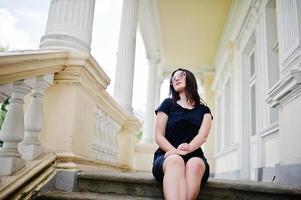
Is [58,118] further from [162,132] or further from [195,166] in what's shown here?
[195,166]

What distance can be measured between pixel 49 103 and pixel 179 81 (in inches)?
38.2

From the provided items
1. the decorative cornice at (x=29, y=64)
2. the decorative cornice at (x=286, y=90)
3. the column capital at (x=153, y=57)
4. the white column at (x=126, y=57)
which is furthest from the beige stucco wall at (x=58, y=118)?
the column capital at (x=153, y=57)

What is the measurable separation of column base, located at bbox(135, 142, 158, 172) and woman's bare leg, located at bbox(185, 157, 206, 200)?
582 cm

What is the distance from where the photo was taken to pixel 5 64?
1456mm

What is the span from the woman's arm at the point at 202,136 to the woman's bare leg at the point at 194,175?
0.16m

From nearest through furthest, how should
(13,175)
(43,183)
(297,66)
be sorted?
(13,175), (43,183), (297,66)

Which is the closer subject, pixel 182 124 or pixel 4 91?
pixel 4 91

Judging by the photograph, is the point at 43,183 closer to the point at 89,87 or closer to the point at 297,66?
the point at 89,87

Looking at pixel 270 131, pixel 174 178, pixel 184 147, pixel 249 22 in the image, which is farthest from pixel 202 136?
pixel 249 22

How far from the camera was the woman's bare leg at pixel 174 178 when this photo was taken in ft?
5.12

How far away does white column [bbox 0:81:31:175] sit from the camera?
5.35 ft

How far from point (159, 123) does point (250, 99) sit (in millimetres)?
4126

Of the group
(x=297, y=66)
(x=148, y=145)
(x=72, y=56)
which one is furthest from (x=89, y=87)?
(x=148, y=145)

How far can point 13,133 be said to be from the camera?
165 centimetres
